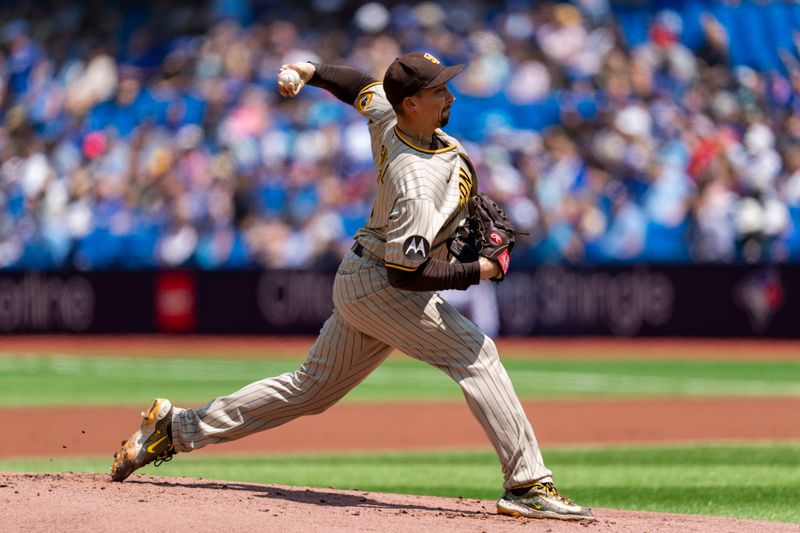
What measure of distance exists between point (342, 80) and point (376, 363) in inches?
49.9

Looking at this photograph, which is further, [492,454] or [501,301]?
[501,301]

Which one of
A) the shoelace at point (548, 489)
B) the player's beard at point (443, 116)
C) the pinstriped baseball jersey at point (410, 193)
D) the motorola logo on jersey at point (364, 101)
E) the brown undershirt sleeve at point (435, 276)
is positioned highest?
the motorola logo on jersey at point (364, 101)

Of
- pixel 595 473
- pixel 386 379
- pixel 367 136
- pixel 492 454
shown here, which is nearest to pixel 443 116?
pixel 595 473

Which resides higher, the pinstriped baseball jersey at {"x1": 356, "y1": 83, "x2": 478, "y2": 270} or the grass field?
the pinstriped baseball jersey at {"x1": 356, "y1": 83, "x2": 478, "y2": 270}

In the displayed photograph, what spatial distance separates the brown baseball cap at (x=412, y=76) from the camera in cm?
538

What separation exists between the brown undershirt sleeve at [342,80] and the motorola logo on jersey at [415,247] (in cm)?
101

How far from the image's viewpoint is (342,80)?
600 centimetres

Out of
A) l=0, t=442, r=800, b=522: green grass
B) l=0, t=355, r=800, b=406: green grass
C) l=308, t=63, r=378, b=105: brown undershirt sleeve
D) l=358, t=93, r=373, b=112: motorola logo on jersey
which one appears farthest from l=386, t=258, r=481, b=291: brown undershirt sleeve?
l=0, t=355, r=800, b=406: green grass

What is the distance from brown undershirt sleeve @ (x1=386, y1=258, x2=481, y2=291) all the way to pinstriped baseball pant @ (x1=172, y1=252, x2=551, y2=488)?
207 millimetres

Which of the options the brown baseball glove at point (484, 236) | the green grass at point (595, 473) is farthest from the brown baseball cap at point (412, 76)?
the green grass at point (595, 473)

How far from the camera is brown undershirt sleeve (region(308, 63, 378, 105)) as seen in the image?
19.6ft

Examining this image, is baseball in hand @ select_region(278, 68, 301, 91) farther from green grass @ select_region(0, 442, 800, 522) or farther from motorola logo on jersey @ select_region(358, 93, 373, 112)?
green grass @ select_region(0, 442, 800, 522)

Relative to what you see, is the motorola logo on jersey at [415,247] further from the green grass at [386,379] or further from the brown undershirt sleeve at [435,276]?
the green grass at [386,379]

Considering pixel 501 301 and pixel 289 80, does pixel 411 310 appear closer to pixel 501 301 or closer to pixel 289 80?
pixel 289 80
